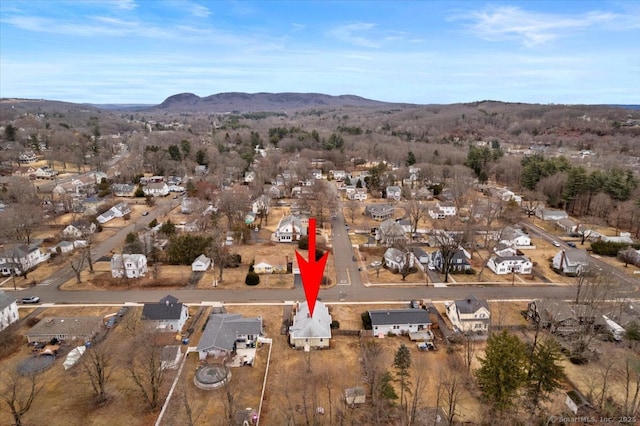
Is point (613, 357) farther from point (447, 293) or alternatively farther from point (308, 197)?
point (308, 197)

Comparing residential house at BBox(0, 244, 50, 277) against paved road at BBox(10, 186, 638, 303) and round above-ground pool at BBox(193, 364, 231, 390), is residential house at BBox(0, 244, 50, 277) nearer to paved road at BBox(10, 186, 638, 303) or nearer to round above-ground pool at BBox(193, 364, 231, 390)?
paved road at BBox(10, 186, 638, 303)

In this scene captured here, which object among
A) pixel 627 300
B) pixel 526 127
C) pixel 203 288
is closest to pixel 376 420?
pixel 203 288

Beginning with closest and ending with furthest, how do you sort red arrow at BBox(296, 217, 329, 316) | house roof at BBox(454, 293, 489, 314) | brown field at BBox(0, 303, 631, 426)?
brown field at BBox(0, 303, 631, 426) < red arrow at BBox(296, 217, 329, 316) < house roof at BBox(454, 293, 489, 314)

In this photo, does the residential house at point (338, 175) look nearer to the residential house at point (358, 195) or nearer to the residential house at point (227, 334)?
the residential house at point (358, 195)

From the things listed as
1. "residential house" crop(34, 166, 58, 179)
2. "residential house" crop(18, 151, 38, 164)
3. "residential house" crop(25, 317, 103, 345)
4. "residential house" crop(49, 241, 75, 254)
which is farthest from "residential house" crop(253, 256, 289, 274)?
"residential house" crop(18, 151, 38, 164)

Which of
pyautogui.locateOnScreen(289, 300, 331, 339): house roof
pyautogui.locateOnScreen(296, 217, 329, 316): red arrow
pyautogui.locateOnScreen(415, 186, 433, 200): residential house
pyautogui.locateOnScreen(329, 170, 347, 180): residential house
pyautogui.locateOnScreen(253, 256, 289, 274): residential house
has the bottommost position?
pyautogui.locateOnScreen(253, 256, 289, 274): residential house

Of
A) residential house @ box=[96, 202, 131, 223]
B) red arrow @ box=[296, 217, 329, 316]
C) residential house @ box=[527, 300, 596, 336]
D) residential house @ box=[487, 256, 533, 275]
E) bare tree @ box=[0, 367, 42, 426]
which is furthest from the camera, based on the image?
residential house @ box=[96, 202, 131, 223]

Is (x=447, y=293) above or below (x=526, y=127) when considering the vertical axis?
below
